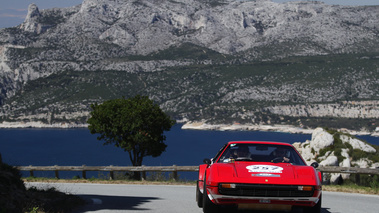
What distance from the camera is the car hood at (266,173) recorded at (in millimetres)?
9102

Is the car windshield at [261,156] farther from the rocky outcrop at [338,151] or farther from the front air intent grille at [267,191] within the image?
the rocky outcrop at [338,151]

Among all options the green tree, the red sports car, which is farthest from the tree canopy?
the red sports car

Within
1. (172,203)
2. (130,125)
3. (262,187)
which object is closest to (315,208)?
(262,187)

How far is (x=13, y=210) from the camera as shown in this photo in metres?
9.69

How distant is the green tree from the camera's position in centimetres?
3538

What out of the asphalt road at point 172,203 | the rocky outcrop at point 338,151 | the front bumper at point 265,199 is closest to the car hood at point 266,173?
the front bumper at point 265,199

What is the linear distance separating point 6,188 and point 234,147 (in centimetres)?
487

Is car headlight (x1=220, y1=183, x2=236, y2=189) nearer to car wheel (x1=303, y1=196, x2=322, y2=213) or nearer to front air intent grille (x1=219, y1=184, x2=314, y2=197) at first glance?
front air intent grille (x1=219, y1=184, x2=314, y2=197)

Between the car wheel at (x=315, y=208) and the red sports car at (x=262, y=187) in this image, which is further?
the car wheel at (x=315, y=208)

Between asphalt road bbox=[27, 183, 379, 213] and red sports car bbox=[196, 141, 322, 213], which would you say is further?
asphalt road bbox=[27, 183, 379, 213]

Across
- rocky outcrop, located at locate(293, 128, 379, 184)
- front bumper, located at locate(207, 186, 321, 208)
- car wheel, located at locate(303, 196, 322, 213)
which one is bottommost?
rocky outcrop, located at locate(293, 128, 379, 184)

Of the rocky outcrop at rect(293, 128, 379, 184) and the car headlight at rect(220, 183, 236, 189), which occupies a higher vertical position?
the car headlight at rect(220, 183, 236, 189)

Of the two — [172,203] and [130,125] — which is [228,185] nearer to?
[172,203]

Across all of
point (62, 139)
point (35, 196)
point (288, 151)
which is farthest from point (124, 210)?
point (62, 139)
